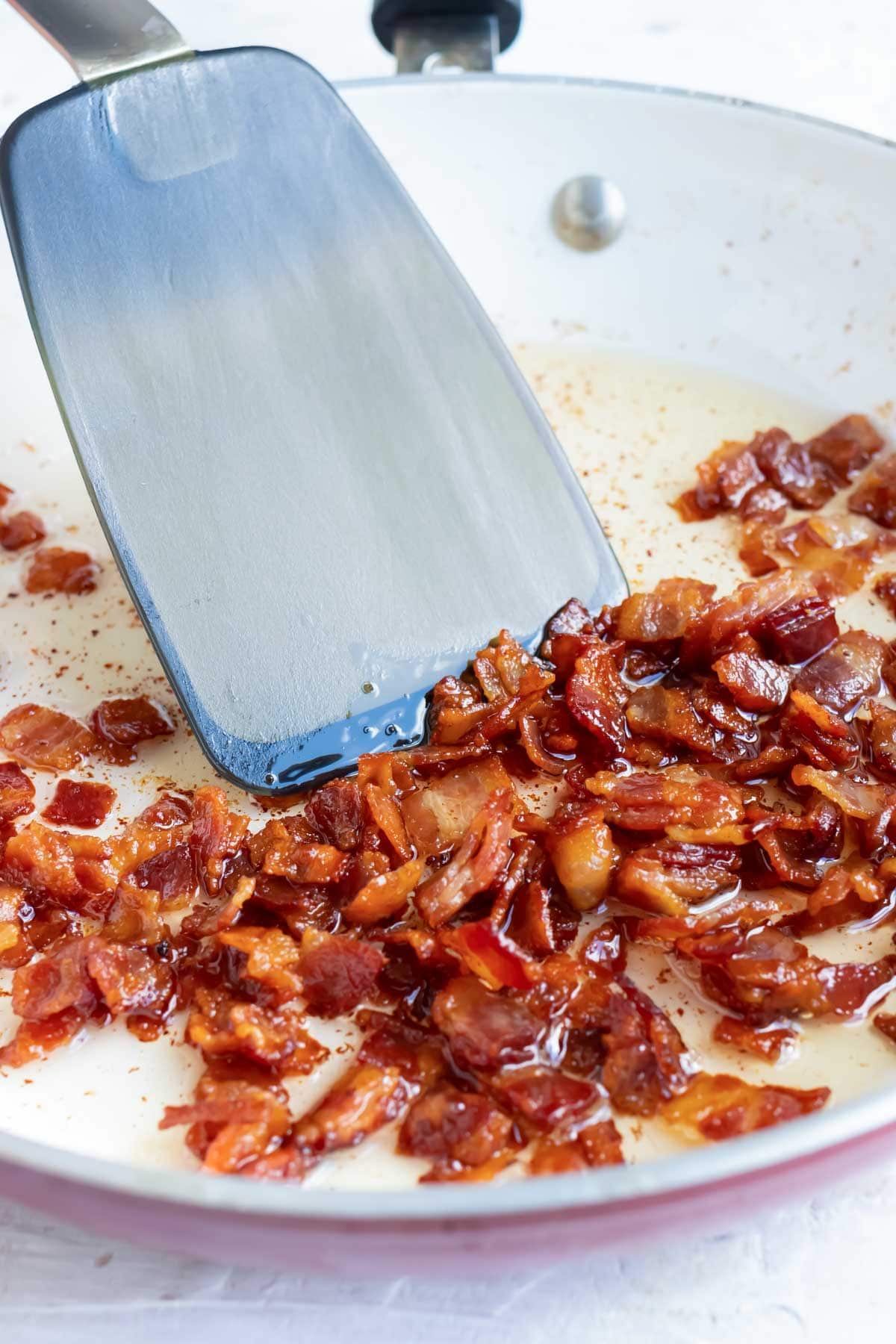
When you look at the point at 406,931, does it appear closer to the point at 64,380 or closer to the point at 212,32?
the point at 64,380

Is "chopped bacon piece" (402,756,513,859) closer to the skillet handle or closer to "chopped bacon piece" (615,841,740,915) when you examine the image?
"chopped bacon piece" (615,841,740,915)

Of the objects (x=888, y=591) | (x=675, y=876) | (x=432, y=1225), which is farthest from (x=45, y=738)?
(x=888, y=591)

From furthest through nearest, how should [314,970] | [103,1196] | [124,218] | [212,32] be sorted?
1. [212,32]
2. [124,218]
3. [314,970]
4. [103,1196]

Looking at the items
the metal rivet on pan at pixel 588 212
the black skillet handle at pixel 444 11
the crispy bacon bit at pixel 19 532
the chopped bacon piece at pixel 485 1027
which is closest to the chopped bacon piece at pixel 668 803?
the chopped bacon piece at pixel 485 1027

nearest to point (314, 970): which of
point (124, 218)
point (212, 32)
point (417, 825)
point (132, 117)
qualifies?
point (417, 825)

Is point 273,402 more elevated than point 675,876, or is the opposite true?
point 273,402

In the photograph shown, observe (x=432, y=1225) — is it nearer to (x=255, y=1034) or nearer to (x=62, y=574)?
(x=255, y=1034)

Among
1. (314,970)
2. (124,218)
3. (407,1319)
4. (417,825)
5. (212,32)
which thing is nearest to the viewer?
(407,1319)
